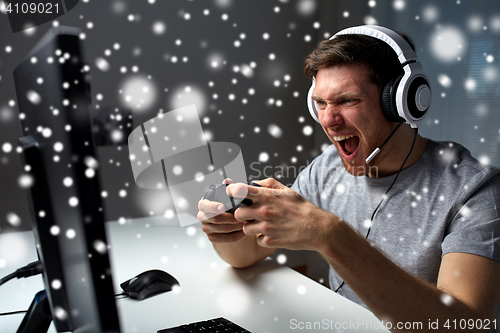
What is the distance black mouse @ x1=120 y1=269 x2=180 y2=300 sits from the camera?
871 millimetres

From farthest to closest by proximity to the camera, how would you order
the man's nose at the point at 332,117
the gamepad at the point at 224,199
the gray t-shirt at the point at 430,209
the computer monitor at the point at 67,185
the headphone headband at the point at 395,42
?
the man's nose at the point at 332,117, the headphone headband at the point at 395,42, the gray t-shirt at the point at 430,209, the gamepad at the point at 224,199, the computer monitor at the point at 67,185

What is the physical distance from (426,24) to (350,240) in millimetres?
1511

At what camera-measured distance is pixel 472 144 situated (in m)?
1.65

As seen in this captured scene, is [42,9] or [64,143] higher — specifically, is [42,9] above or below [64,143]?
above

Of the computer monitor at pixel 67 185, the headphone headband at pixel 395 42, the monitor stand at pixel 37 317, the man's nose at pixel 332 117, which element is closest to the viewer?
the computer monitor at pixel 67 185

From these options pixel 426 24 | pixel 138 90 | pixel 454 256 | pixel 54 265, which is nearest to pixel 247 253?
pixel 454 256

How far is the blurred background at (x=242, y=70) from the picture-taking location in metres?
1.62

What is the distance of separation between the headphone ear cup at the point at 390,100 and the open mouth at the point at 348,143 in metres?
0.13

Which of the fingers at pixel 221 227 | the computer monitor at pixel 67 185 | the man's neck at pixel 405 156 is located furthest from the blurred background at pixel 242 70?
the computer monitor at pixel 67 185

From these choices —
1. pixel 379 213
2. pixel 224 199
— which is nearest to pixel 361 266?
pixel 224 199

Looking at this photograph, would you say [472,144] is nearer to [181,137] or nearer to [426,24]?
[426,24]

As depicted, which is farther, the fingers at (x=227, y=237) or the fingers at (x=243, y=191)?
the fingers at (x=227, y=237)

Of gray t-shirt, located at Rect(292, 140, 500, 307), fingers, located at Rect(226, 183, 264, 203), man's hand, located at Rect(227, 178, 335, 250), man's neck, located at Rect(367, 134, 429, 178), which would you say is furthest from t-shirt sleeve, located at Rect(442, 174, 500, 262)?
fingers, located at Rect(226, 183, 264, 203)

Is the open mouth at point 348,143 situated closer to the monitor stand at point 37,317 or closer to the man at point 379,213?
the man at point 379,213
